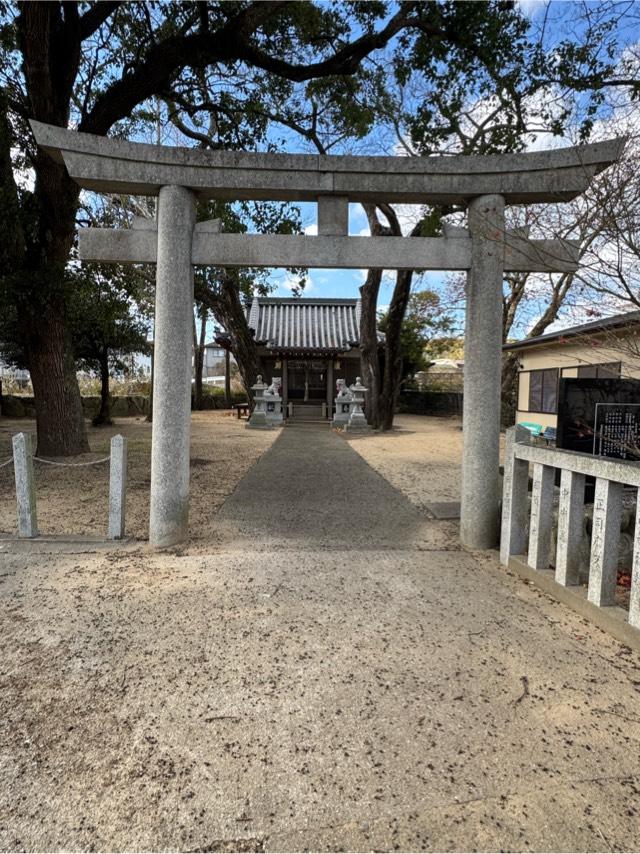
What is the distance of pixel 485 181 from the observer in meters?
4.35

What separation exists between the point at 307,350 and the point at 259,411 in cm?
407

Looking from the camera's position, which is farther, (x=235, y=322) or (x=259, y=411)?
(x=259, y=411)

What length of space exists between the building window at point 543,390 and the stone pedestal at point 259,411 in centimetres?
923

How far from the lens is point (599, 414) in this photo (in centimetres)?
468

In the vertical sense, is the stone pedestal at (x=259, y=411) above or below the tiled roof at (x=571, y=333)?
below

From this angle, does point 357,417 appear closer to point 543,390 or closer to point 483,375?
point 543,390

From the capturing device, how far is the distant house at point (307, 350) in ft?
69.9

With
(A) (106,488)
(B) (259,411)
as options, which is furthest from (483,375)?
(B) (259,411)

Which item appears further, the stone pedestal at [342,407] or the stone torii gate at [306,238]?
the stone pedestal at [342,407]

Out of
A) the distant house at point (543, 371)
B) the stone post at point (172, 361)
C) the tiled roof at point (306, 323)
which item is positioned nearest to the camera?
the stone post at point (172, 361)

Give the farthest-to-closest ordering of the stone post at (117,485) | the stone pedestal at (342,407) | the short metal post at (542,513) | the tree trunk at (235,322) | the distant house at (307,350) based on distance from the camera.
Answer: the distant house at (307,350) → the stone pedestal at (342,407) → the tree trunk at (235,322) → the stone post at (117,485) → the short metal post at (542,513)

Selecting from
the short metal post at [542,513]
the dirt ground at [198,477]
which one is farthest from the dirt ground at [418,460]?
the short metal post at [542,513]

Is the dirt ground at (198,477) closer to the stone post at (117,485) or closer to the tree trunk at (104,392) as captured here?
the stone post at (117,485)

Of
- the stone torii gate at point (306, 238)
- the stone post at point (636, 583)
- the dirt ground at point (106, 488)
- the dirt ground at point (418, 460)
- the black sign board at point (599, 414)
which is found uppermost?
the stone torii gate at point (306, 238)
